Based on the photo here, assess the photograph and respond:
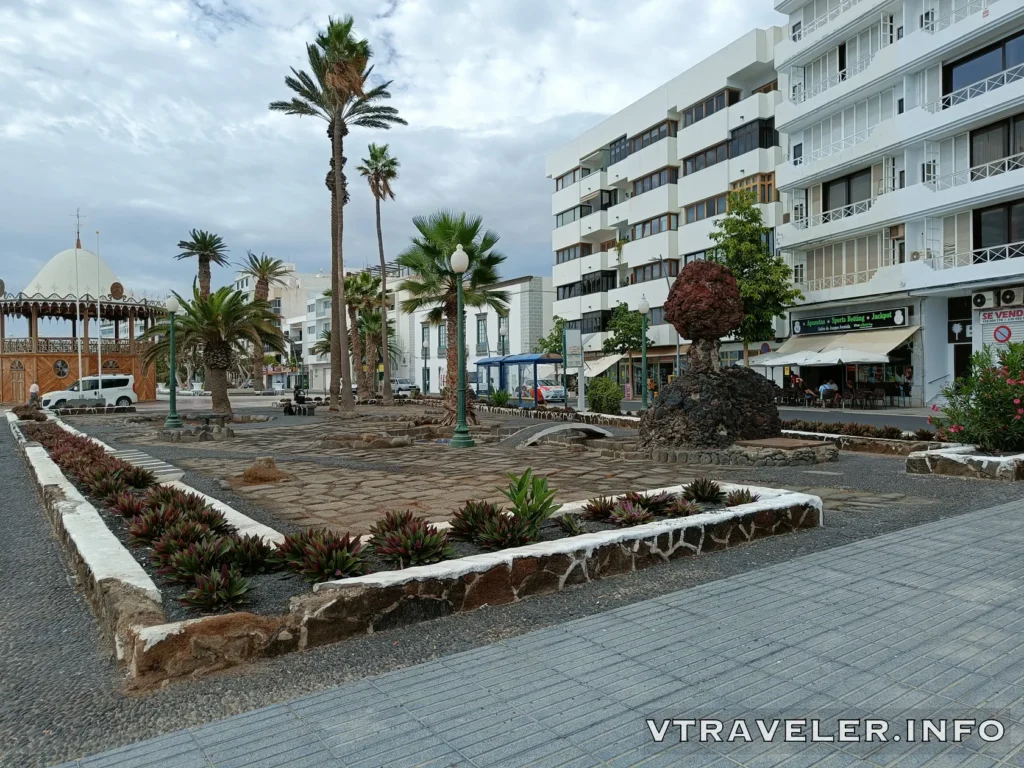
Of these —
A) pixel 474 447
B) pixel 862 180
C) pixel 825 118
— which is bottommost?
pixel 474 447

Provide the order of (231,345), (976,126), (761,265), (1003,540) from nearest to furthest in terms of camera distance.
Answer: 1. (1003,540)
2. (976,126)
3. (231,345)
4. (761,265)

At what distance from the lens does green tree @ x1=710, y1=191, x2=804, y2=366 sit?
2894cm

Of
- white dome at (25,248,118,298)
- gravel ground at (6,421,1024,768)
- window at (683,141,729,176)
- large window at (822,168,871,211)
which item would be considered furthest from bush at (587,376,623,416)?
white dome at (25,248,118,298)

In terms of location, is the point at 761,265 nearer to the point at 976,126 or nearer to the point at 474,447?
the point at 976,126

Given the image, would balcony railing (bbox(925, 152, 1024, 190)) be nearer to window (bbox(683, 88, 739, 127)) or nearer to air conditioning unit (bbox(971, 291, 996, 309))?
air conditioning unit (bbox(971, 291, 996, 309))

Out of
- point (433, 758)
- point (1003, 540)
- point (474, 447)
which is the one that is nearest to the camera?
point (433, 758)

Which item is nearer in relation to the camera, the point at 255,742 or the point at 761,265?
the point at 255,742

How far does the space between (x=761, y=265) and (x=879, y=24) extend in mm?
10538

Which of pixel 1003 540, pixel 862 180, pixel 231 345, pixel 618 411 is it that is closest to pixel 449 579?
pixel 1003 540

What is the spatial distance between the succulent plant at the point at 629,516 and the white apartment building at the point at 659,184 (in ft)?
96.5

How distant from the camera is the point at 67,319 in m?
45.7

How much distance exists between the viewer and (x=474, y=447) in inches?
583

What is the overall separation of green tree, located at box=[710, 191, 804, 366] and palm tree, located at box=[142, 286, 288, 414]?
18.8m

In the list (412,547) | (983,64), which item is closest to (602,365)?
(983,64)
